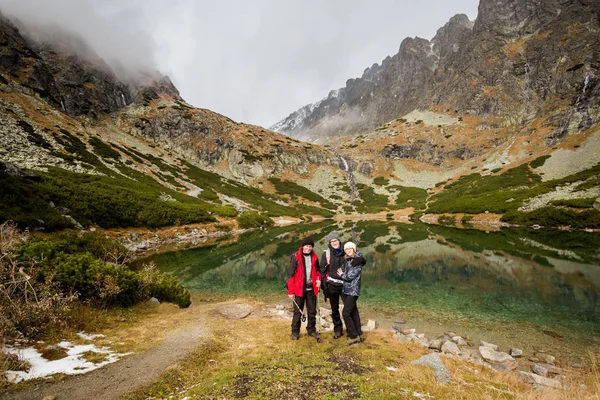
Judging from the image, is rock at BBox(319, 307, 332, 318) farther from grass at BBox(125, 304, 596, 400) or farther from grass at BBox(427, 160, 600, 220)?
grass at BBox(427, 160, 600, 220)

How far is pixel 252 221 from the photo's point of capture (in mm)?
61469

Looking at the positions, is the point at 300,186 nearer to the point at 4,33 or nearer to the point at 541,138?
the point at 541,138

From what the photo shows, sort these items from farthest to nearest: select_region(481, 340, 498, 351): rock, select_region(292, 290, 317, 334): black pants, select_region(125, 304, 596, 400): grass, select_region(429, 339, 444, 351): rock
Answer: select_region(481, 340, 498, 351): rock < select_region(429, 339, 444, 351): rock < select_region(292, 290, 317, 334): black pants < select_region(125, 304, 596, 400): grass

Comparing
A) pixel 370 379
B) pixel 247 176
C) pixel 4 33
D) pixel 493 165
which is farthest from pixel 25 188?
pixel 493 165

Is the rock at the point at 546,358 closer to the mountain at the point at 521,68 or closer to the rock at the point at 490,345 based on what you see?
the rock at the point at 490,345

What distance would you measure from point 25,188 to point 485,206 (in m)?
73.5

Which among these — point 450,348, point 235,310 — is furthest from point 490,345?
point 235,310

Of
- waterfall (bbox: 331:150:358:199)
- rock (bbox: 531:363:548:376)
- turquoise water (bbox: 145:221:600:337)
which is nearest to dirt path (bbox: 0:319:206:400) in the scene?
rock (bbox: 531:363:548:376)

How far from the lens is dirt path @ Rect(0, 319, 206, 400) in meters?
5.34

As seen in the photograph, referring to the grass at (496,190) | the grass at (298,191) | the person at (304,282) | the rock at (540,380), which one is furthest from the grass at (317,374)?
the grass at (298,191)

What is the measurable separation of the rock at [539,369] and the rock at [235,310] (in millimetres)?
11134

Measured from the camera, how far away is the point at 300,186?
107750mm

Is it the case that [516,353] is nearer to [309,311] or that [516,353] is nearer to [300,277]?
[309,311]

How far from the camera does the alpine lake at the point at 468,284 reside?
12531mm
